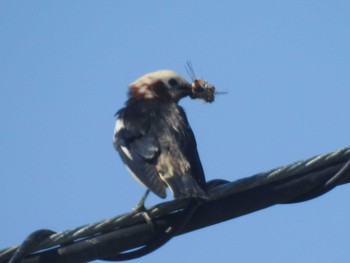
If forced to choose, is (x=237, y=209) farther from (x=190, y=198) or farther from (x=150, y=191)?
(x=150, y=191)

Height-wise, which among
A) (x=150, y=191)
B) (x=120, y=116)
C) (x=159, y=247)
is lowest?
(x=159, y=247)

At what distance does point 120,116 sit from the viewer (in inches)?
376

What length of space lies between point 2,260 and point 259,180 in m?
1.71

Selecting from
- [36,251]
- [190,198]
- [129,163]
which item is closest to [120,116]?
[129,163]

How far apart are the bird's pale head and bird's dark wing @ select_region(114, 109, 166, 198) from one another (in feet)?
3.60

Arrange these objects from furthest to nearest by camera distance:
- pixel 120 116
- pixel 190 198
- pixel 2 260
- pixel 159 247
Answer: pixel 120 116, pixel 190 198, pixel 159 247, pixel 2 260

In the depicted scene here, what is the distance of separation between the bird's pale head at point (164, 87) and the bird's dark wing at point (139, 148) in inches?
43.2

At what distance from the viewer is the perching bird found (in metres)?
7.82

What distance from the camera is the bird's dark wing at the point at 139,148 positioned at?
7930 mm

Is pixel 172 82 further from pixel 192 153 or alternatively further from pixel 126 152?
pixel 192 153

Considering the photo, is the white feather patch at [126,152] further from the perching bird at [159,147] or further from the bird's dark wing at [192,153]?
the bird's dark wing at [192,153]

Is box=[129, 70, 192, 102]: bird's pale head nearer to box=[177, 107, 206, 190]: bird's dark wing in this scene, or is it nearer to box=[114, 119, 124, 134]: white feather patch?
box=[114, 119, 124, 134]: white feather patch

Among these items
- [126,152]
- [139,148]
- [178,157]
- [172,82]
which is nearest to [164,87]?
[172,82]

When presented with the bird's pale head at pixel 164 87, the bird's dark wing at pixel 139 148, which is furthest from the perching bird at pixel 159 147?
the bird's pale head at pixel 164 87
